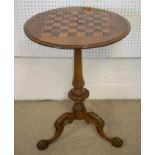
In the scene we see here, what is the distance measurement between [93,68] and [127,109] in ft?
1.29

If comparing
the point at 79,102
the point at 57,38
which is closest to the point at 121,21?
the point at 57,38

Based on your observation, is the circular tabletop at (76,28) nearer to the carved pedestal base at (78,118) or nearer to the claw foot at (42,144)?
the carved pedestal base at (78,118)

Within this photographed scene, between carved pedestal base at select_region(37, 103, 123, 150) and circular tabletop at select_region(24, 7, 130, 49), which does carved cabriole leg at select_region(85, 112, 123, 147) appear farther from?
circular tabletop at select_region(24, 7, 130, 49)

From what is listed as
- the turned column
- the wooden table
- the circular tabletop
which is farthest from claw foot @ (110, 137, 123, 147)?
the circular tabletop

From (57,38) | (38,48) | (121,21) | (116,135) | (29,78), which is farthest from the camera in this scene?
(29,78)

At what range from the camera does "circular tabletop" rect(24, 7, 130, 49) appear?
4.69 feet

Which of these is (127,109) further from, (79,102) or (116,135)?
(79,102)

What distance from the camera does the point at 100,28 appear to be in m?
1.55

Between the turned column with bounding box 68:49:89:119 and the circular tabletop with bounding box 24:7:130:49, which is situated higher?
the circular tabletop with bounding box 24:7:130:49

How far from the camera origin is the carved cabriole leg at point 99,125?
6.14ft

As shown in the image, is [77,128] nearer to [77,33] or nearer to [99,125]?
[99,125]

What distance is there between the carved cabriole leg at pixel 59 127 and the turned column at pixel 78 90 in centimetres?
4

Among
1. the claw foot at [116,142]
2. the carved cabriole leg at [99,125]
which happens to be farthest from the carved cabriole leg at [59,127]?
the claw foot at [116,142]

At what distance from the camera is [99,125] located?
1.88 m
